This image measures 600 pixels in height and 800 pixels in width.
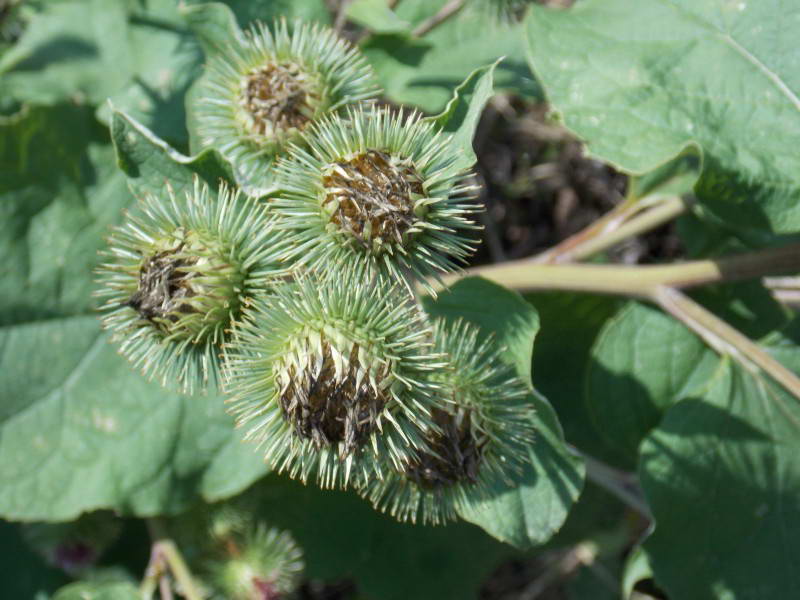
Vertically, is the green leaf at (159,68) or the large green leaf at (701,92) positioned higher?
the large green leaf at (701,92)

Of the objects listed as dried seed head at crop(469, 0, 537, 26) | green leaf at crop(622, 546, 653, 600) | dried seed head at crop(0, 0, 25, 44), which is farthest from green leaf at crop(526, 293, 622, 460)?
dried seed head at crop(0, 0, 25, 44)

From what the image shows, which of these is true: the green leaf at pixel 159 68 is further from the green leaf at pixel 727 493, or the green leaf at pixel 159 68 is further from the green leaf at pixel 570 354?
the green leaf at pixel 727 493


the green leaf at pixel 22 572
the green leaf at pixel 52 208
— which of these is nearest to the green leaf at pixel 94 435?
the green leaf at pixel 52 208

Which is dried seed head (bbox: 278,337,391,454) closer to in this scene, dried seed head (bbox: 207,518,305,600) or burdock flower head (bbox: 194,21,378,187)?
burdock flower head (bbox: 194,21,378,187)

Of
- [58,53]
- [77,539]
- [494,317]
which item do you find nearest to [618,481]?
[494,317]

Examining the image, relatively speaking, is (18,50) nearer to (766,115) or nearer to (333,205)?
(333,205)
